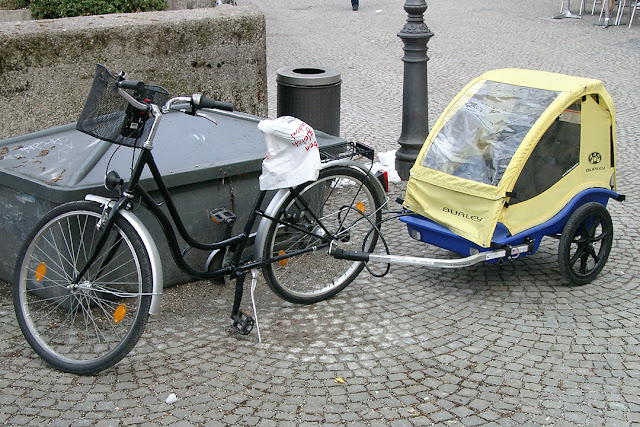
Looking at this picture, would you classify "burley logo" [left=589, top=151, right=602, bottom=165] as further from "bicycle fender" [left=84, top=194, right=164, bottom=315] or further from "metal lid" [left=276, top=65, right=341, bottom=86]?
"bicycle fender" [left=84, top=194, right=164, bottom=315]

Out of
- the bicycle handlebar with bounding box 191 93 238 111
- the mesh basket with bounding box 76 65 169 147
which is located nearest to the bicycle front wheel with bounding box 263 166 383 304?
the bicycle handlebar with bounding box 191 93 238 111

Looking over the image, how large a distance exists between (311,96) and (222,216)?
236cm

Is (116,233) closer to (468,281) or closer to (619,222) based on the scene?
(468,281)

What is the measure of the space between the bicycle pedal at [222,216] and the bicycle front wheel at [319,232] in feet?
0.76

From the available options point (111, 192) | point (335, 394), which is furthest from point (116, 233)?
point (335, 394)

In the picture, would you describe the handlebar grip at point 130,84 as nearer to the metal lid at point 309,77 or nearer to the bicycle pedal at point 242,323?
the bicycle pedal at point 242,323

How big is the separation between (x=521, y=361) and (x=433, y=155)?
145 centimetres

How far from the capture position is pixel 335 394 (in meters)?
3.67

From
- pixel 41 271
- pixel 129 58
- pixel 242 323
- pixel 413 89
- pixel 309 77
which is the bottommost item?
pixel 242 323

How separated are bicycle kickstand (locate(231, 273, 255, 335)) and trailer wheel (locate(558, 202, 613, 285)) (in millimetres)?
1918

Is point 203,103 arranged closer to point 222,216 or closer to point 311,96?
point 222,216

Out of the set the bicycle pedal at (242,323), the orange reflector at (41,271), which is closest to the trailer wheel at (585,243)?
the bicycle pedal at (242,323)

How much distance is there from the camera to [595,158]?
15.7ft

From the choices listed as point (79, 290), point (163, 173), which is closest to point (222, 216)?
point (163, 173)
